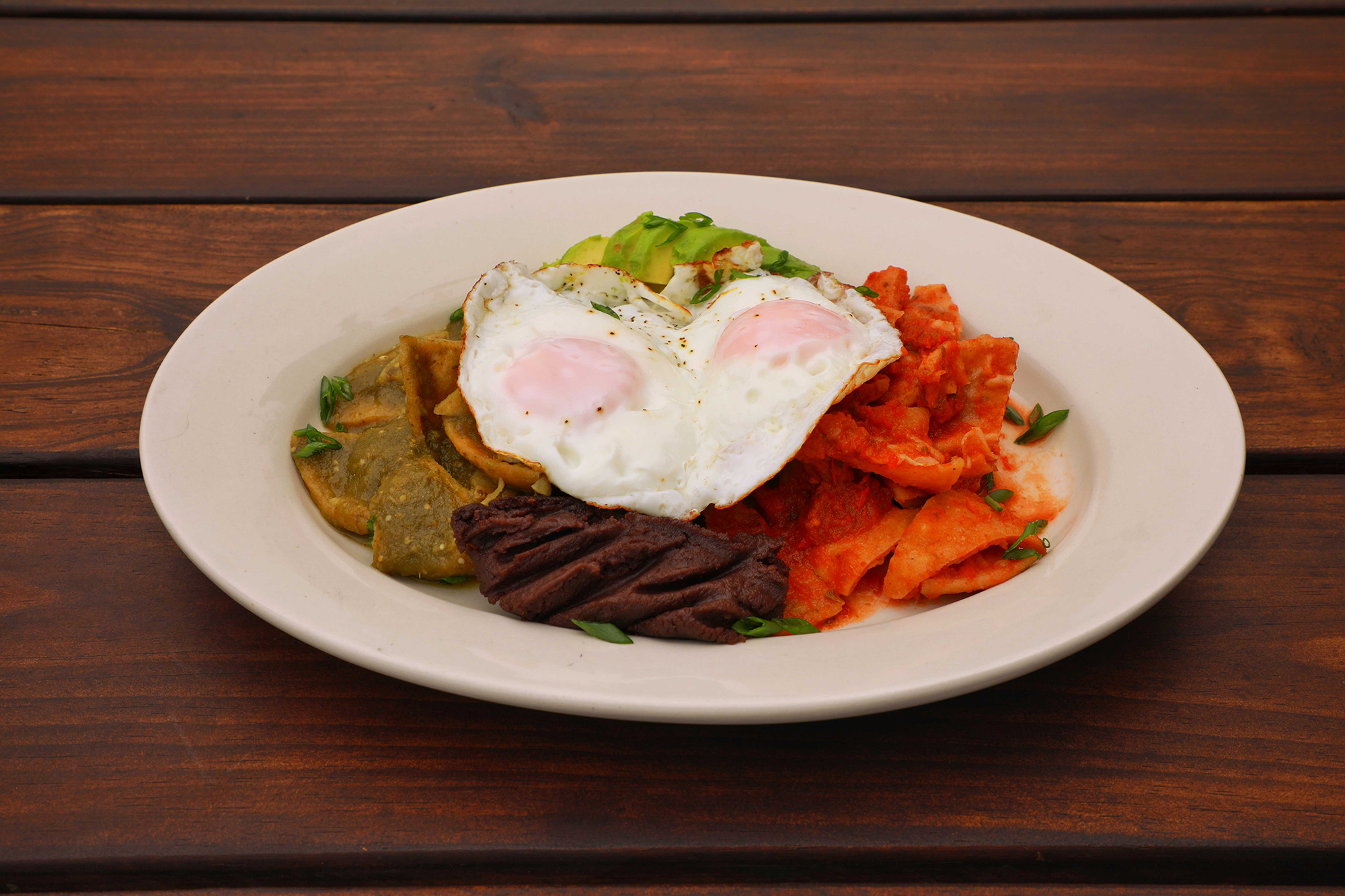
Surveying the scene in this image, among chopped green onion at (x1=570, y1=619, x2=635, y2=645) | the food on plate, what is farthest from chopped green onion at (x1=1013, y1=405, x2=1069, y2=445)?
chopped green onion at (x1=570, y1=619, x2=635, y2=645)

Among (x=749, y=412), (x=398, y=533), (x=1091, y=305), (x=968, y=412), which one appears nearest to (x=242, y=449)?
(x=398, y=533)

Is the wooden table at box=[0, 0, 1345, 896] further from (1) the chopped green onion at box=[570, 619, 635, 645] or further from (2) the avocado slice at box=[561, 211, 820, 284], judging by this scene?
(2) the avocado slice at box=[561, 211, 820, 284]

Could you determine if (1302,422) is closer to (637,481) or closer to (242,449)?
(637,481)

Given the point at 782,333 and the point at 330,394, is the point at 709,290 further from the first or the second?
the point at 330,394

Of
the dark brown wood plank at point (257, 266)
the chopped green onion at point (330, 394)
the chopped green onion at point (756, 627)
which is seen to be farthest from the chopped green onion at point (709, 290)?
the chopped green onion at point (756, 627)

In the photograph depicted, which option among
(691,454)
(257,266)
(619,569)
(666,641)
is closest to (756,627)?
(666,641)
